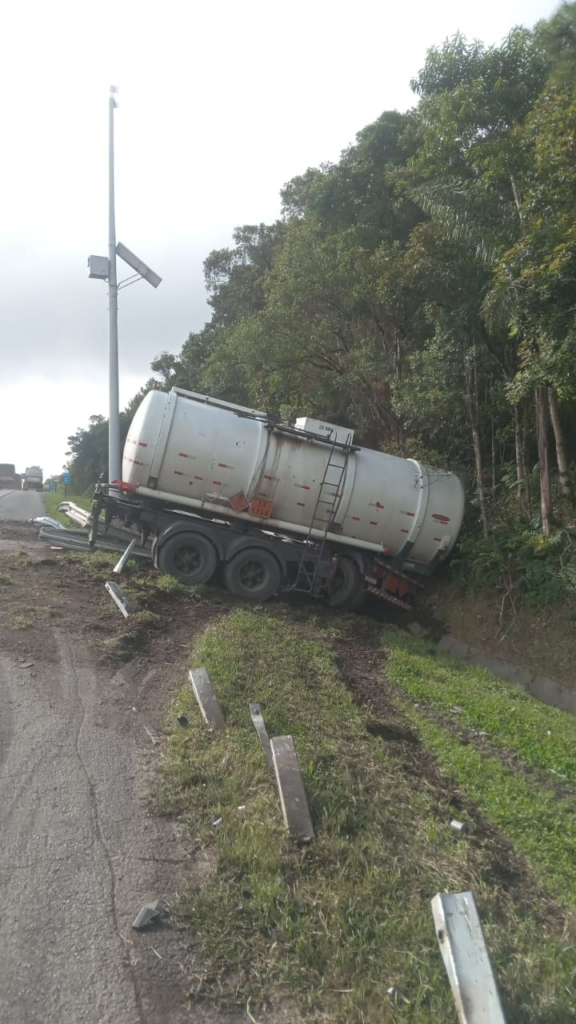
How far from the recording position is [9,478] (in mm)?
73875

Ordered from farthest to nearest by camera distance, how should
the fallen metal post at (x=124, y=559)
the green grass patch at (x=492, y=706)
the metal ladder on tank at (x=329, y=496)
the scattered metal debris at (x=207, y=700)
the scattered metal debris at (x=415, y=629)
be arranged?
the scattered metal debris at (x=415, y=629) → the metal ladder on tank at (x=329, y=496) → the fallen metal post at (x=124, y=559) → the green grass patch at (x=492, y=706) → the scattered metal debris at (x=207, y=700)

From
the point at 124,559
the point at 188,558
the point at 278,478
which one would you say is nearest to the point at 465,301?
the point at 278,478

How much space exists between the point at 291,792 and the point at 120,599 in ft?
19.1

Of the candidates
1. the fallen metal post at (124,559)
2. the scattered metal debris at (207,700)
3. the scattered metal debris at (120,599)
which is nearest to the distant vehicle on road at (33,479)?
the fallen metal post at (124,559)

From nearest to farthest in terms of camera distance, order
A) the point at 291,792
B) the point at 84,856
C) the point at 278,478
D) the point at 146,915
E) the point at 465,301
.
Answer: the point at 146,915, the point at 84,856, the point at 291,792, the point at 278,478, the point at 465,301

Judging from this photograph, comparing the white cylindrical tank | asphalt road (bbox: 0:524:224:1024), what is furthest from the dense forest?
asphalt road (bbox: 0:524:224:1024)

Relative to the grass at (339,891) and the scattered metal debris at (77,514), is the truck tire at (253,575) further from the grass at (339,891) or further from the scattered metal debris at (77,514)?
the grass at (339,891)

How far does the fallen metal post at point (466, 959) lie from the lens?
262 cm

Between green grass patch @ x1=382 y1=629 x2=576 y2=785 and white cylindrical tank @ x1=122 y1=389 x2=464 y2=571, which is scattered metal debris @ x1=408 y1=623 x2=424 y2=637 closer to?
white cylindrical tank @ x1=122 y1=389 x2=464 y2=571

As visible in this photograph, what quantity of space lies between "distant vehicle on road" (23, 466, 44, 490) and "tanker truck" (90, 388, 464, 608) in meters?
57.3

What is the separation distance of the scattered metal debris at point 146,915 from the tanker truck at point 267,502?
346 inches

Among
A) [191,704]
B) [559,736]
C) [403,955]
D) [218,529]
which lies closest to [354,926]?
[403,955]

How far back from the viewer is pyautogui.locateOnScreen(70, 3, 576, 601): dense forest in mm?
9125

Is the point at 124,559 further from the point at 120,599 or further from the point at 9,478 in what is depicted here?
the point at 9,478
